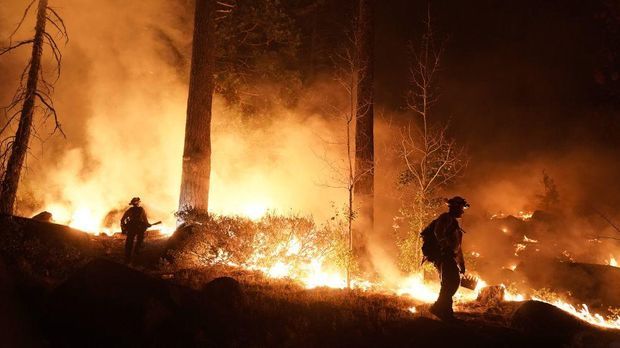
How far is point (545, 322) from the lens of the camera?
677cm

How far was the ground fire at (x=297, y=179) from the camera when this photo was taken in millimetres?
6305

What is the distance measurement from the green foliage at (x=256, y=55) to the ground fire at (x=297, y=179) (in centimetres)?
8

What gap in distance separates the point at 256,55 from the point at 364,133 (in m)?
6.18

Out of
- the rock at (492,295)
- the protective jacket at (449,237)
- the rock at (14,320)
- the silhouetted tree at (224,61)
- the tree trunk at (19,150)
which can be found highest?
the silhouetted tree at (224,61)

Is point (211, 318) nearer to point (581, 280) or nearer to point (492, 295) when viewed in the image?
point (492, 295)

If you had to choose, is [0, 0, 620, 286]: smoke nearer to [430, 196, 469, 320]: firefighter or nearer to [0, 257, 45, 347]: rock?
[430, 196, 469, 320]: firefighter

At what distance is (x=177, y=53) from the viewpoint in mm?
16672

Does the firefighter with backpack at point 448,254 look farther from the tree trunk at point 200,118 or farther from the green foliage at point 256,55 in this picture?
the green foliage at point 256,55

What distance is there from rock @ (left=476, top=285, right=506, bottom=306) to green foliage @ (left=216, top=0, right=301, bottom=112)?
10534mm

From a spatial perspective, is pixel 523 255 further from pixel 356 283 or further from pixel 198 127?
pixel 198 127

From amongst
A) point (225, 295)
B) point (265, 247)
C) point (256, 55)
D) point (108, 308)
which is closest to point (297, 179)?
point (256, 55)

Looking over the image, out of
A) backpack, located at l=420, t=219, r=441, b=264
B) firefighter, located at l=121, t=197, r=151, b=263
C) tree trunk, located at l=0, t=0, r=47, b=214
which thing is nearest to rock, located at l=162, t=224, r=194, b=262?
firefighter, located at l=121, t=197, r=151, b=263

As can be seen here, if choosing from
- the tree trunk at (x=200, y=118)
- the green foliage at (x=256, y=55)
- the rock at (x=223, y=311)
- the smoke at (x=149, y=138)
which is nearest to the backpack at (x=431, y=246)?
the rock at (x=223, y=311)

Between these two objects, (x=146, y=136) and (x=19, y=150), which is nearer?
(x=19, y=150)
